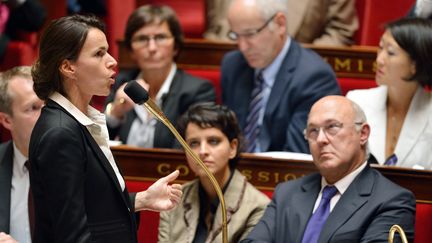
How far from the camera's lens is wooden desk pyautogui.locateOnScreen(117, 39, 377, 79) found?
2.13 meters

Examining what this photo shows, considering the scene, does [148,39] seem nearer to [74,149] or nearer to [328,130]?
[328,130]

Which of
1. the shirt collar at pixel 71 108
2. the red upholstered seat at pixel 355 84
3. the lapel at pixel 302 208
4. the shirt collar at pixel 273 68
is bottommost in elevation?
the lapel at pixel 302 208

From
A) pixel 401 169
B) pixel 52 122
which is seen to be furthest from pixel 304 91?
pixel 52 122

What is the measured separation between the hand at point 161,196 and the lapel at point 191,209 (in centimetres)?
41

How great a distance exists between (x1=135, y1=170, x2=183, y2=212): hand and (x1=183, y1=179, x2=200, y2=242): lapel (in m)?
0.41

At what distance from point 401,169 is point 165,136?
567mm

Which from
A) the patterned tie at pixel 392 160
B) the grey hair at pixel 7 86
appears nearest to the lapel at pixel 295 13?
the patterned tie at pixel 392 160

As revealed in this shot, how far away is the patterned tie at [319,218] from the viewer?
146cm

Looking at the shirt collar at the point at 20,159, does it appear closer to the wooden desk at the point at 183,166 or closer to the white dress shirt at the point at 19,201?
the white dress shirt at the point at 19,201

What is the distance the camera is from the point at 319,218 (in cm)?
147

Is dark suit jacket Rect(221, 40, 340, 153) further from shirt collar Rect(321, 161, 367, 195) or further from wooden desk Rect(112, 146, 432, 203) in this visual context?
shirt collar Rect(321, 161, 367, 195)

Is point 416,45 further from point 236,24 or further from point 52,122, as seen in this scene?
point 52,122

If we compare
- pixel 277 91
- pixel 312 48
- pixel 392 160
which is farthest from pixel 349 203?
pixel 312 48

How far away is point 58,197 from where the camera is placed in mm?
1010
